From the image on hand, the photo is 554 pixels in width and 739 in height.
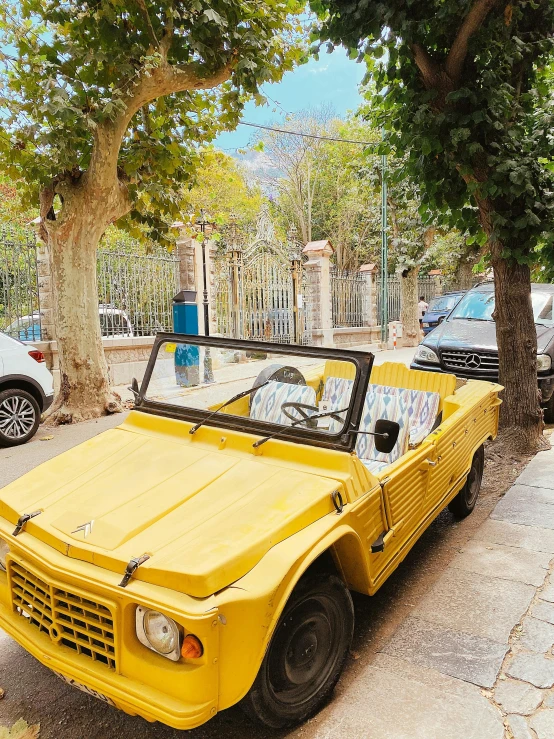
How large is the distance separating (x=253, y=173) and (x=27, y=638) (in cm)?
4067

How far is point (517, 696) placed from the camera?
2.54 metres

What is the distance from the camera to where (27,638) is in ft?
7.36

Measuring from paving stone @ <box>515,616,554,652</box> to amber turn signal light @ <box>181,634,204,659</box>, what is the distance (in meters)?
1.93

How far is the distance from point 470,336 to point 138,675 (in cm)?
760

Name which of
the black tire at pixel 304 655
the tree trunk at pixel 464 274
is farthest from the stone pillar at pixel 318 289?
the black tire at pixel 304 655

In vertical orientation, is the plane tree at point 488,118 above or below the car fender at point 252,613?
above

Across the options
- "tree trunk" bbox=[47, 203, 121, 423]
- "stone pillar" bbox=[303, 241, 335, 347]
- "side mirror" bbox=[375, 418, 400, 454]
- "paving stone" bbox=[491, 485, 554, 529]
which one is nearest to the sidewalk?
"paving stone" bbox=[491, 485, 554, 529]

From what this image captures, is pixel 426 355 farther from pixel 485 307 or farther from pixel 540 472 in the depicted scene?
pixel 540 472

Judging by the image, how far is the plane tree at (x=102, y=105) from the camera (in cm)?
716

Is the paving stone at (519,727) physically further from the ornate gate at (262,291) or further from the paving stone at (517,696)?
the ornate gate at (262,291)

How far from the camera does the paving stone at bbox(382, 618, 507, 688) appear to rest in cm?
270

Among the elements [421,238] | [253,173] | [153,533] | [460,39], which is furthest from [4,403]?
[253,173]

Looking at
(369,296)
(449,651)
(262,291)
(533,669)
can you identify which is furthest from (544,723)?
(369,296)

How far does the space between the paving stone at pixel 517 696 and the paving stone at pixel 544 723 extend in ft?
0.12
